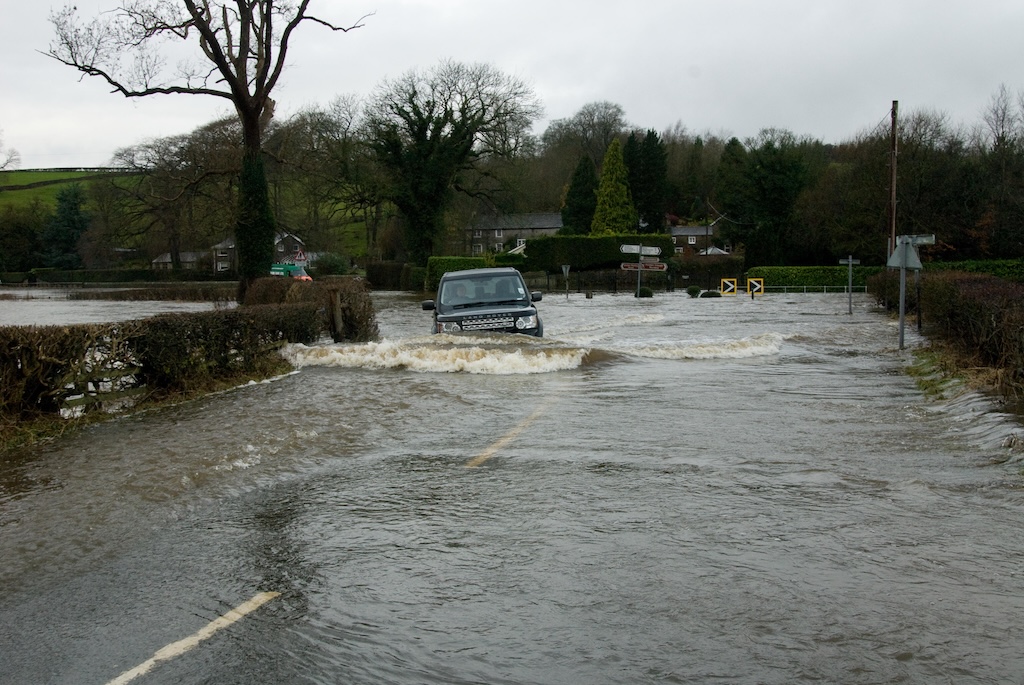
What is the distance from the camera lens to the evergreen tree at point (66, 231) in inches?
3922

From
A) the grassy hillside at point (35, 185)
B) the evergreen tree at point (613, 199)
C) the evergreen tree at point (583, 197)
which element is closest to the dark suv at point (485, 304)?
the evergreen tree at point (613, 199)

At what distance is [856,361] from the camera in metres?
21.2

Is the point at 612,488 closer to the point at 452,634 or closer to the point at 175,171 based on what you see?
the point at 452,634

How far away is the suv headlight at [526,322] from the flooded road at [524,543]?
567 centimetres

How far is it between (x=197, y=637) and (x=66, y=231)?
106 m

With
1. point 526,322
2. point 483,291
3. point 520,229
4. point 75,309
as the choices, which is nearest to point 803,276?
point 75,309

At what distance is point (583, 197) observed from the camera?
10400 cm

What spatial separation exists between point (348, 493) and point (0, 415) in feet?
15.9

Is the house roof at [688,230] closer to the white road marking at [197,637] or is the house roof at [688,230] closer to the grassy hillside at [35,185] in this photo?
the grassy hillside at [35,185]

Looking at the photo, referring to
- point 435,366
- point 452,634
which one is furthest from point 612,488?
point 435,366

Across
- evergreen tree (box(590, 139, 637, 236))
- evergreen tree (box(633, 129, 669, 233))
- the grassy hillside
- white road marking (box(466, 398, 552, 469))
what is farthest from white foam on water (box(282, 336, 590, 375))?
the grassy hillside

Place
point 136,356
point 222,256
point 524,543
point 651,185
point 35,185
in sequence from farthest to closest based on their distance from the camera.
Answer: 1. point 35,185
2. point 222,256
3. point 651,185
4. point 136,356
5. point 524,543

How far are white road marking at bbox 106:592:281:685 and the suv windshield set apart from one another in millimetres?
15379

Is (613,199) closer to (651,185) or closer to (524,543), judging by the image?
(651,185)
